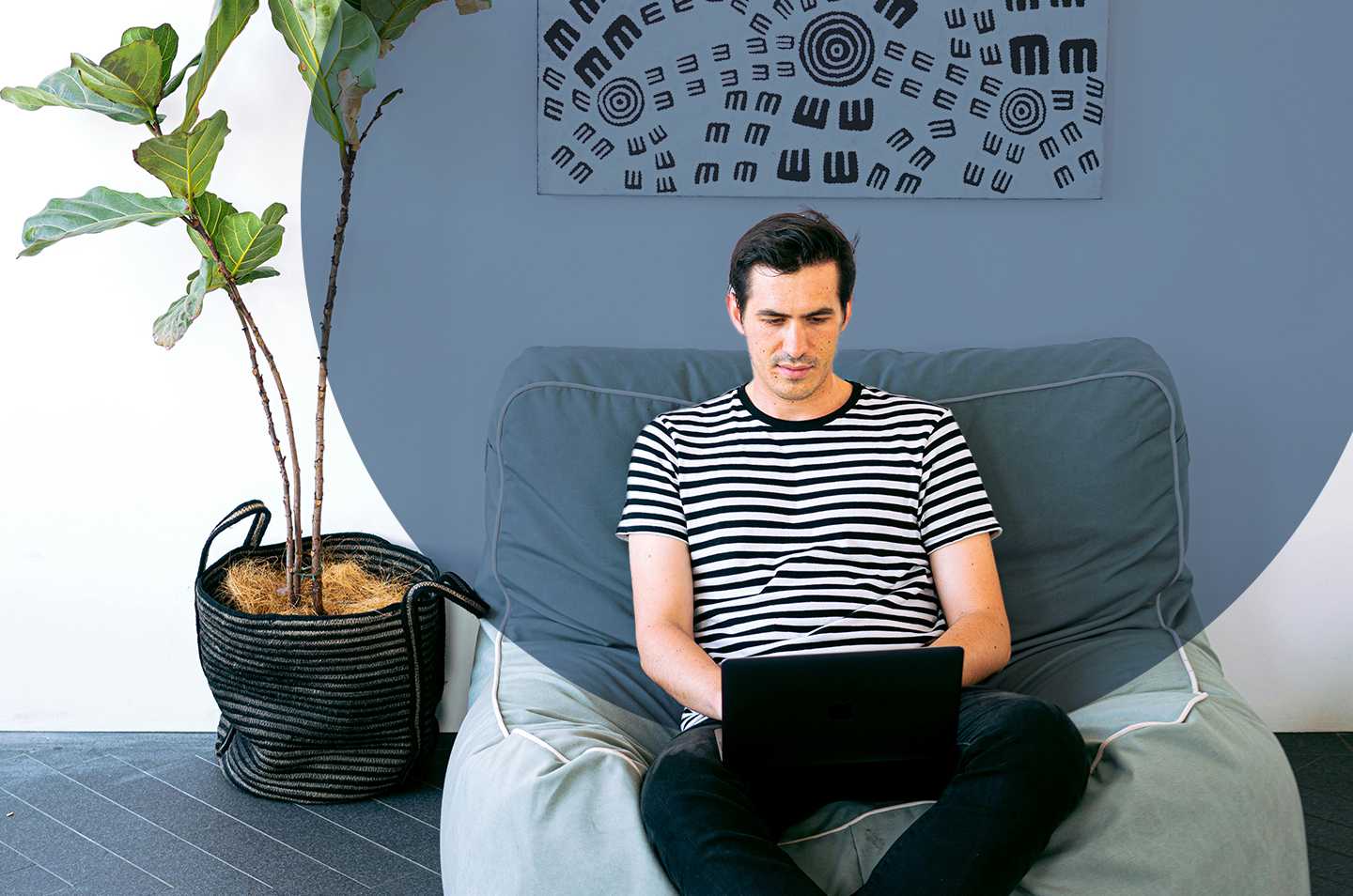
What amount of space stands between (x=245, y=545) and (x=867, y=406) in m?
1.35

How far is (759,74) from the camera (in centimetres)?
248

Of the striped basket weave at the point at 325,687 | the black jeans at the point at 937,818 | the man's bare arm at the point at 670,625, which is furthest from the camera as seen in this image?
the striped basket weave at the point at 325,687

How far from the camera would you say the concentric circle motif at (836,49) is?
2465 mm

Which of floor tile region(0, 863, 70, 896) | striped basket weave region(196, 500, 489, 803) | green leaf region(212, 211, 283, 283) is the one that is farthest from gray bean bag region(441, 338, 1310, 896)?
floor tile region(0, 863, 70, 896)

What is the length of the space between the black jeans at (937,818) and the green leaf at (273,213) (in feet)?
4.07

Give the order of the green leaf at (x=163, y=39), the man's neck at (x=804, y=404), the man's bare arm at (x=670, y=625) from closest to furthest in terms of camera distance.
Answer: the man's bare arm at (x=670, y=625)
the man's neck at (x=804, y=404)
the green leaf at (x=163, y=39)

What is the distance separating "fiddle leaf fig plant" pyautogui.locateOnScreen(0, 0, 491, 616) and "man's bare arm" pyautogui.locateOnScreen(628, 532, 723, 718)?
82cm

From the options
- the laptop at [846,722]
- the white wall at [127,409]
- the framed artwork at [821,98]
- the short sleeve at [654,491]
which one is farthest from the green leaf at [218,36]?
the laptop at [846,722]

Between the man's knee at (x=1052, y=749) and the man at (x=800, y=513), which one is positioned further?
the man at (x=800, y=513)

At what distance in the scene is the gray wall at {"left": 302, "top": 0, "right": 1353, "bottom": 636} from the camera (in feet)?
8.19

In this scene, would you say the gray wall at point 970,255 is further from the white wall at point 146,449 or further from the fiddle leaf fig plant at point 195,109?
the fiddle leaf fig plant at point 195,109

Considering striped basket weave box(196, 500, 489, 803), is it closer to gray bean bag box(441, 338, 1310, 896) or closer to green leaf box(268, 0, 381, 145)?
gray bean bag box(441, 338, 1310, 896)

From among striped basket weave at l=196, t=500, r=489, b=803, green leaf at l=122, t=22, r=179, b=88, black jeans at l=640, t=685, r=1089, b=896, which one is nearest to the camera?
black jeans at l=640, t=685, r=1089, b=896

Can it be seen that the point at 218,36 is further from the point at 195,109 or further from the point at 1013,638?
the point at 1013,638
